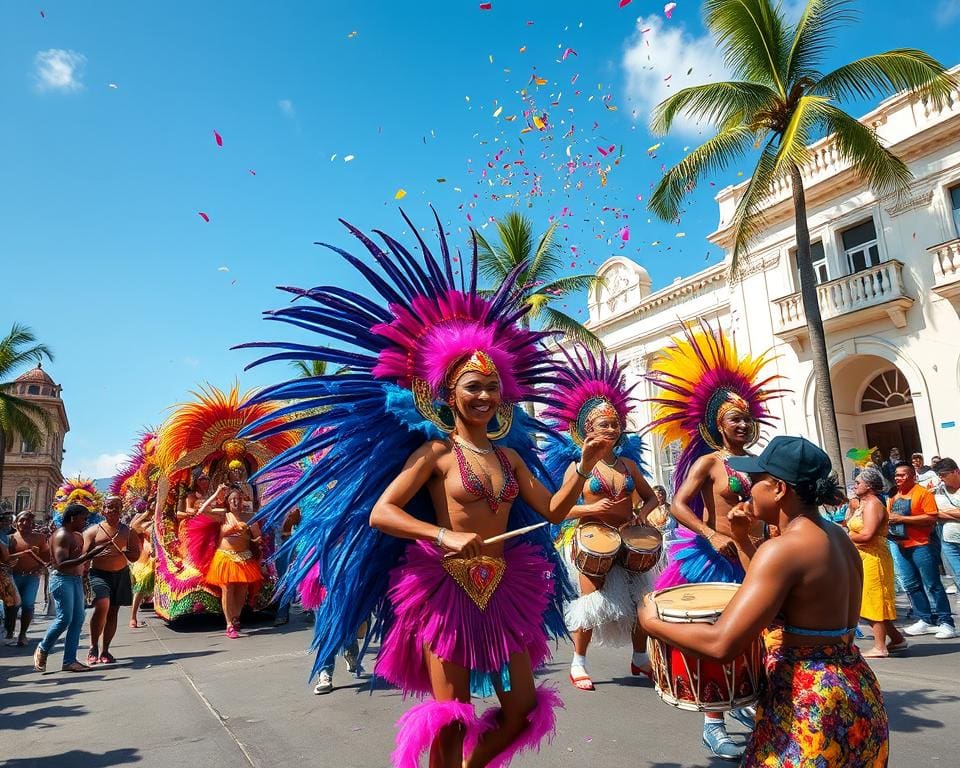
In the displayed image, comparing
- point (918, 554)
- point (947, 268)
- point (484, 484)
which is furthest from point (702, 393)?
point (947, 268)

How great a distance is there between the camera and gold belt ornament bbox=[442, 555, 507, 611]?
2715mm

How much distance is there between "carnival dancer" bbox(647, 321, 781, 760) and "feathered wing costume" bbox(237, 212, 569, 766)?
49.0 inches

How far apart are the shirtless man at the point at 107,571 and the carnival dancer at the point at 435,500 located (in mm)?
4464

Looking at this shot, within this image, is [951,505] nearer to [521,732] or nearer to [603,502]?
[603,502]

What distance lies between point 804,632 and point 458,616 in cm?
128

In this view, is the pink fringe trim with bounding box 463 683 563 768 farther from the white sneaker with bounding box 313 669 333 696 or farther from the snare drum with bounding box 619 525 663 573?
the white sneaker with bounding box 313 669 333 696

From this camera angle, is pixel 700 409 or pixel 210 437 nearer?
pixel 700 409

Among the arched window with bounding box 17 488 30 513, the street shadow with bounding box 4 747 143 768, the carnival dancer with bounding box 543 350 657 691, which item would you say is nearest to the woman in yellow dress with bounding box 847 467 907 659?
the carnival dancer with bounding box 543 350 657 691

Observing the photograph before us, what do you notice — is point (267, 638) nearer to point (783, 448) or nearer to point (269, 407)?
point (269, 407)

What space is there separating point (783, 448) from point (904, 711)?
307 cm

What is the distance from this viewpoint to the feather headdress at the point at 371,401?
309cm

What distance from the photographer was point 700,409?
5043 millimetres

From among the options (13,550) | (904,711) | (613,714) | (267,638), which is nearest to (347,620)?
(613,714)

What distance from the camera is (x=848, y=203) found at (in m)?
15.4
